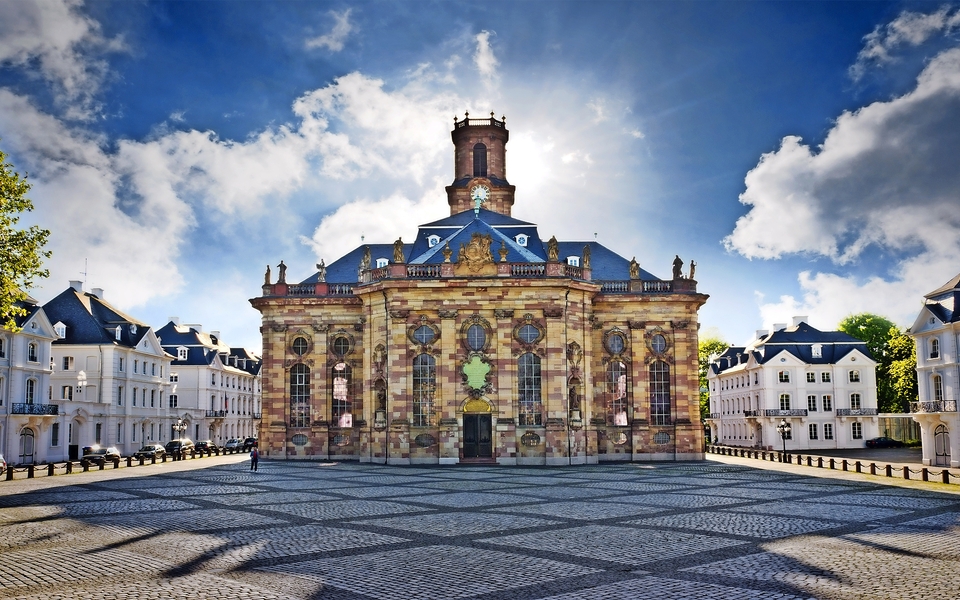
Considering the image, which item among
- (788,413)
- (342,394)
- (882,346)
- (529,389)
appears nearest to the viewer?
(529,389)

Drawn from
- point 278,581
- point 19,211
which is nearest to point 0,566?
point 278,581

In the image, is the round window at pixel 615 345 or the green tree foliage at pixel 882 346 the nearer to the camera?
the round window at pixel 615 345

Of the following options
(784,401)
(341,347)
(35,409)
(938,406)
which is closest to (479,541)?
(341,347)

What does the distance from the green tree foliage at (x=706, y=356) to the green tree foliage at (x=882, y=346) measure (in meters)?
18.8

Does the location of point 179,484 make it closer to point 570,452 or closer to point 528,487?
point 528,487

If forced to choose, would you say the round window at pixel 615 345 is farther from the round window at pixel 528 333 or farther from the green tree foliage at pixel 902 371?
the green tree foliage at pixel 902 371

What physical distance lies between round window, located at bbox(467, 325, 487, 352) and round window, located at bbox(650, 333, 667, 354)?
12.6m

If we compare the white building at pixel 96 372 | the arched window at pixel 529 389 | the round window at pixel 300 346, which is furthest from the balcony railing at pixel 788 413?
the white building at pixel 96 372

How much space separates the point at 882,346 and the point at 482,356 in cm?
6605

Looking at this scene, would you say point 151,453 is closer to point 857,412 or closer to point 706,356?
point 857,412

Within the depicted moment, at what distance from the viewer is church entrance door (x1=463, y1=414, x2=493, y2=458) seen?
49750mm

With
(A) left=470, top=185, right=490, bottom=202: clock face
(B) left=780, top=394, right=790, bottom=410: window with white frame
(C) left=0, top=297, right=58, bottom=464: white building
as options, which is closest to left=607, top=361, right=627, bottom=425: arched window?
(A) left=470, top=185, right=490, bottom=202: clock face

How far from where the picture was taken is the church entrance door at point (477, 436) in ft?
163

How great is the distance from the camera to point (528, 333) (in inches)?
1994
